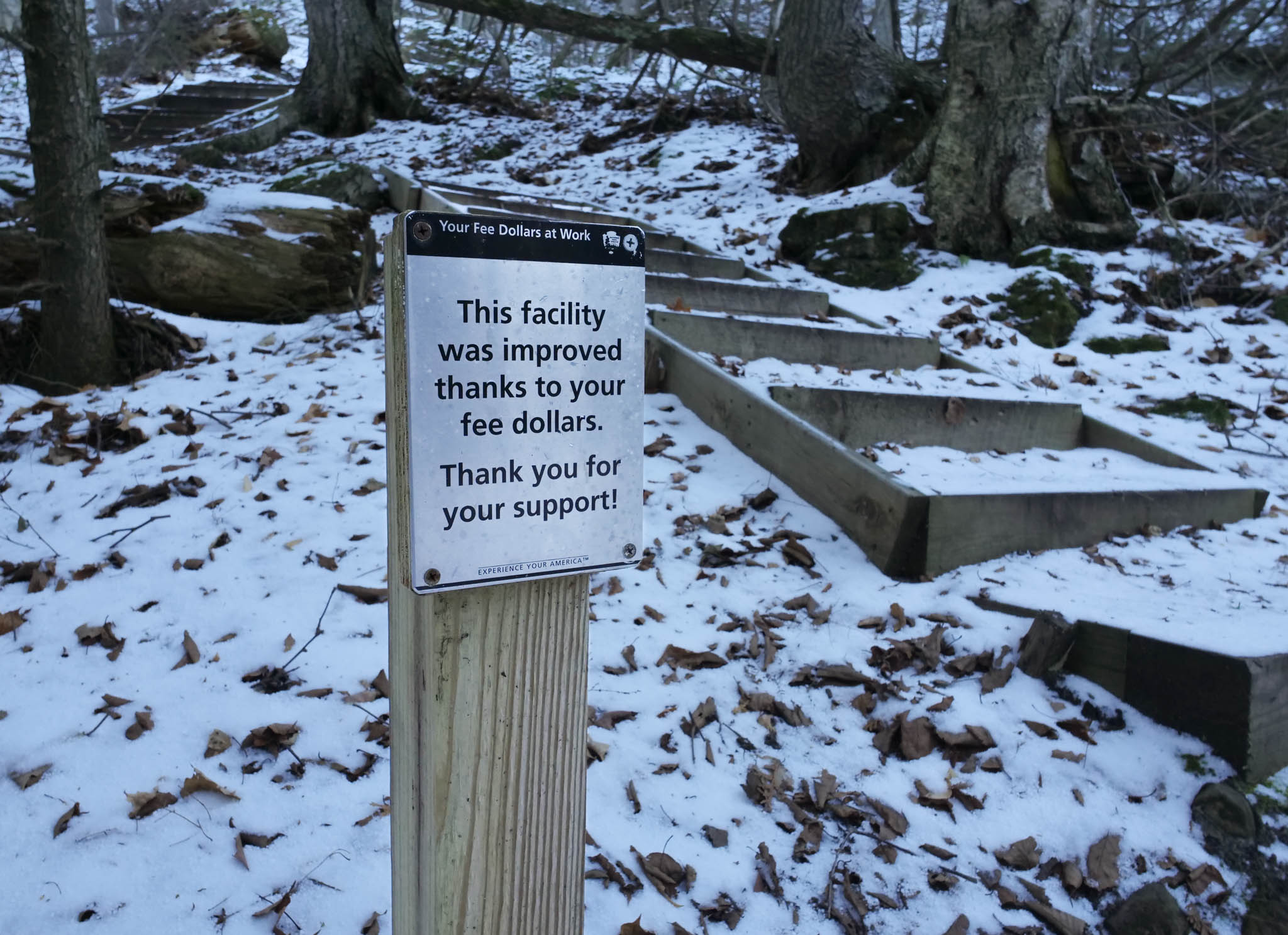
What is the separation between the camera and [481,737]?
1226mm

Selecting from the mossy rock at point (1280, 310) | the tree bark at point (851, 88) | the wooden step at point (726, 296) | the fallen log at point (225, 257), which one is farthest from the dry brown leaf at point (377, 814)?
the tree bark at point (851, 88)

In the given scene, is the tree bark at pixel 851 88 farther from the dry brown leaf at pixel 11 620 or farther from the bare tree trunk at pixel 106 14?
the bare tree trunk at pixel 106 14

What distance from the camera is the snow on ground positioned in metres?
2.17

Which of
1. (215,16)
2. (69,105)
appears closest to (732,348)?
(69,105)

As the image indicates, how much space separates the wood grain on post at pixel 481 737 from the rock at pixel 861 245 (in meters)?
6.36

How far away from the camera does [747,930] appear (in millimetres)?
2074

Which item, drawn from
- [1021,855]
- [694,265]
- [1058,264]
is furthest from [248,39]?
[1021,855]

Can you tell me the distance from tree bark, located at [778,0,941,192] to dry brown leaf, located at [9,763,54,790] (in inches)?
327

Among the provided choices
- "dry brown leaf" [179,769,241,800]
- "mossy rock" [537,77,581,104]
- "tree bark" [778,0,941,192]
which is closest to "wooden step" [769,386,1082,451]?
"dry brown leaf" [179,769,241,800]

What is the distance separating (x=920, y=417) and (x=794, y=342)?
122cm

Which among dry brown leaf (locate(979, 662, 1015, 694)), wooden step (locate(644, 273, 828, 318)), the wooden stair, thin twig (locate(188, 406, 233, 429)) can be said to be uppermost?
the wooden stair

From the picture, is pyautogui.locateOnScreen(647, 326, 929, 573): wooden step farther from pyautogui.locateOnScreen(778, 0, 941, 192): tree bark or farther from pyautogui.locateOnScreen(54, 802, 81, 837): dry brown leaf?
pyautogui.locateOnScreen(778, 0, 941, 192): tree bark

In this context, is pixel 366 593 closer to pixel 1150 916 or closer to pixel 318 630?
pixel 318 630

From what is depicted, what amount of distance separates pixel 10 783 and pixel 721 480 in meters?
2.78
